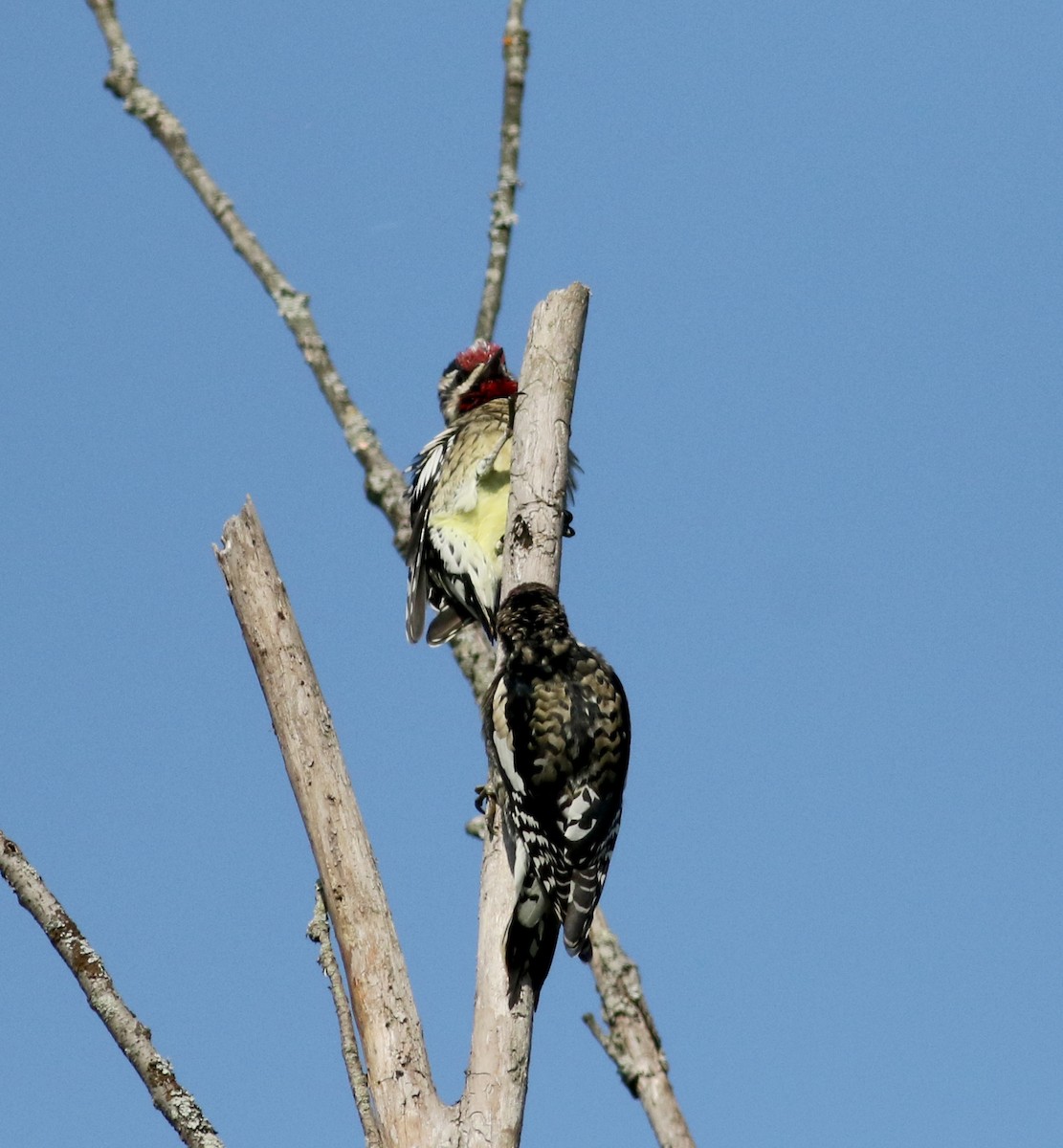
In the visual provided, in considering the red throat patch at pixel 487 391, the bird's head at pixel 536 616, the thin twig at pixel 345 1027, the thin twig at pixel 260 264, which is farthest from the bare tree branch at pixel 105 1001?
the thin twig at pixel 260 264

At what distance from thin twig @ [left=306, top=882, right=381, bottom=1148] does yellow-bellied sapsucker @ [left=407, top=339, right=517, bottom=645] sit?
1825 mm

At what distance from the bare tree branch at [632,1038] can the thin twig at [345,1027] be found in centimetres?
187

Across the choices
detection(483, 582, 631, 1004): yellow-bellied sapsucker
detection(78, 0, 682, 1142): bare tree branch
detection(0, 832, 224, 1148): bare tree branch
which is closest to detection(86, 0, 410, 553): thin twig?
detection(78, 0, 682, 1142): bare tree branch

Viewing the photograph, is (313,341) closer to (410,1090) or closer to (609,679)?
(609,679)

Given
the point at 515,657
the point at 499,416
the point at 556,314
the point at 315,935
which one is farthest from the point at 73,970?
the point at 499,416

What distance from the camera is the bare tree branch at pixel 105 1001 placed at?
3.51 meters

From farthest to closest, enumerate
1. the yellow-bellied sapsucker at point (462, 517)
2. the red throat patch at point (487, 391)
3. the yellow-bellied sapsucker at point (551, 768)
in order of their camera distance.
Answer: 1. the red throat patch at point (487, 391)
2. the yellow-bellied sapsucker at point (462, 517)
3. the yellow-bellied sapsucker at point (551, 768)

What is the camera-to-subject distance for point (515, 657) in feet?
14.1

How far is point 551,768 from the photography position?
13.6 feet

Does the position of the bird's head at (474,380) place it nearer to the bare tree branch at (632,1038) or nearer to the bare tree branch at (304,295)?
the bare tree branch at (304,295)

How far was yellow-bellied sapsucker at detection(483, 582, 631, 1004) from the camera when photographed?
159 inches

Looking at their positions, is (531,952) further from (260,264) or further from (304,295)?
(260,264)

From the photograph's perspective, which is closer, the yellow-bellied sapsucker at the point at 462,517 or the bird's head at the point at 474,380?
the yellow-bellied sapsucker at the point at 462,517

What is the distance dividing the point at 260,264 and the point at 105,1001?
4912 mm
